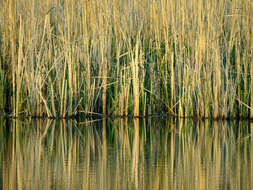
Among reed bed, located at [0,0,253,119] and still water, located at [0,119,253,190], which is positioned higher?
reed bed, located at [0,0,253,119]

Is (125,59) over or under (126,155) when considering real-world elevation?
over

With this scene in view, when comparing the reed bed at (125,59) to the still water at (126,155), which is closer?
the still water at (126,155)

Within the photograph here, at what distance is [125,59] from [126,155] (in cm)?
307

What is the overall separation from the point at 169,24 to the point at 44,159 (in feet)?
12.5

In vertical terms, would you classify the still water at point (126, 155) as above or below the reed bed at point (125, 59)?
below

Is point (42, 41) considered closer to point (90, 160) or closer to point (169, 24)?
point (169, 24)

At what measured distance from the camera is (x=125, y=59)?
705 centimetres

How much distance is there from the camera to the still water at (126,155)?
314 cm

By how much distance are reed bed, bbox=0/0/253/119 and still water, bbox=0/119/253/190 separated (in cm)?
41

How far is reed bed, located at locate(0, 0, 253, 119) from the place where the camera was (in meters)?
6.50

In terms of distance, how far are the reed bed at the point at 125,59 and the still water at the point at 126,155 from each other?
0.41 metres

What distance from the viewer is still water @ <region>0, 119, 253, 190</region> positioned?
3139 mm

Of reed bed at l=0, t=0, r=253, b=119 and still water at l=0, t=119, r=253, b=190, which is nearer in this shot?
still water at l=0, t=119, r=253, b=190

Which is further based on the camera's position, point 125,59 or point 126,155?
point 125,59
